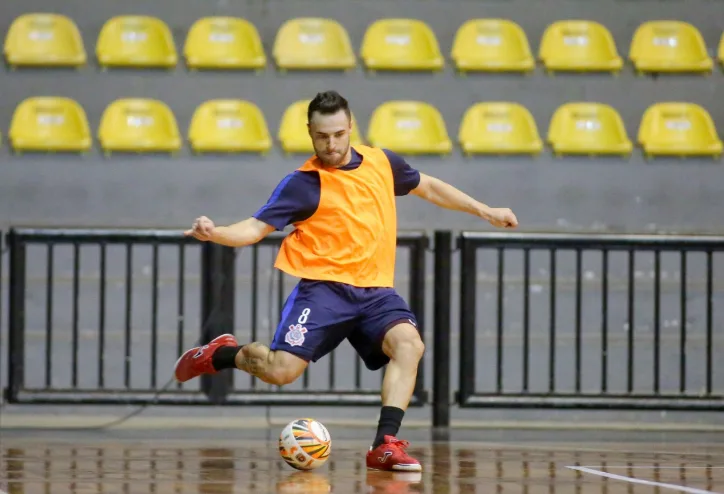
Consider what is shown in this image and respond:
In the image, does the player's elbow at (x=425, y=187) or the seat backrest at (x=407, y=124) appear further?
the seat backrest at (x=407, y=124)

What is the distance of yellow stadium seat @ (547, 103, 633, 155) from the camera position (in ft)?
34.5

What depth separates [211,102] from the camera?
10.5m

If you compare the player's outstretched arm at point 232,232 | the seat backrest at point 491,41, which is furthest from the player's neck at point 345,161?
the seat backrest at point 491,41

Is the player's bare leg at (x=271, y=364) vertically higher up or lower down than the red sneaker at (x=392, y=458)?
higher up

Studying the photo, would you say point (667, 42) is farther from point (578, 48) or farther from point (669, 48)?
point (578, 48)

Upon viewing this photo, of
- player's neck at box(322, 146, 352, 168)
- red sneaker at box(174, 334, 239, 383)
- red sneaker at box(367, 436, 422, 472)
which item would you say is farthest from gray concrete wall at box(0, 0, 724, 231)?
red sneaker at box(367, 436, 422, 472)

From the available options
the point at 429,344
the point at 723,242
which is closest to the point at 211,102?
the point at 429,344

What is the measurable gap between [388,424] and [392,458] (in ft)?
0.60

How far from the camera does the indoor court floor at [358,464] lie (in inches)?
182

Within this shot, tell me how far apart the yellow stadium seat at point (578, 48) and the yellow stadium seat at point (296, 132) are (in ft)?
6.78

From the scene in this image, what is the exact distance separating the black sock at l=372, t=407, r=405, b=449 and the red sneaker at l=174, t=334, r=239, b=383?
1.11 meters

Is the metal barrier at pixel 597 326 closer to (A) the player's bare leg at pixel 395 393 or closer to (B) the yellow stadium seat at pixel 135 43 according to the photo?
(A) the player's bare leg at pixel 395 393

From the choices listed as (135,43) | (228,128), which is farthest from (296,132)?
(135,43)

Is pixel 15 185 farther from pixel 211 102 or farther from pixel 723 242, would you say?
pixel 723 242
